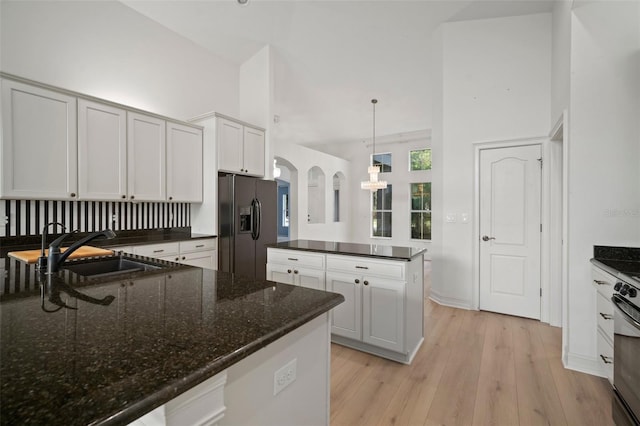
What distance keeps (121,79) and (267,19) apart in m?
2.04

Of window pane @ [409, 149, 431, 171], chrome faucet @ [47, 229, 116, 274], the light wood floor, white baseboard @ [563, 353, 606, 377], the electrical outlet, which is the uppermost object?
window pane @ [409, 149, 431, 171]

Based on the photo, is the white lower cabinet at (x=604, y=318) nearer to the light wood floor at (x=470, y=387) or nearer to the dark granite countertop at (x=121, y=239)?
the light wood floor at (x=470, y=387)

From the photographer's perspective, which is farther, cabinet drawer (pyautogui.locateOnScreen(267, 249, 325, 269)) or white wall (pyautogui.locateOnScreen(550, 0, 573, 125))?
cabinet drawer (pyautogui.locateOnScreen(267, 249, 325, 269))

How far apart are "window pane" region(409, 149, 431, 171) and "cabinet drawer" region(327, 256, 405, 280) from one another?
5892mm

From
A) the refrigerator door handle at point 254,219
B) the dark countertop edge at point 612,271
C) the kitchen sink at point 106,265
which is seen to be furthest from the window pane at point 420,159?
the kitchen sink at point 106,265

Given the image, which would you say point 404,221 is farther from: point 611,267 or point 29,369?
point 29,369

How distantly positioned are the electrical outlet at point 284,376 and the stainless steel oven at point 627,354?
1660 mm

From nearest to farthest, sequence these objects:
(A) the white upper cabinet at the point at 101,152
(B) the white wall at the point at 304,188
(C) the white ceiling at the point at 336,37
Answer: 1. (A) the white upper cabinet at the point at 101,152
2. (C) the white ceiling at the point at 336,37
3. (B) the white wall at the point at 304,188

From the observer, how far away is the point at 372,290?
2.43m

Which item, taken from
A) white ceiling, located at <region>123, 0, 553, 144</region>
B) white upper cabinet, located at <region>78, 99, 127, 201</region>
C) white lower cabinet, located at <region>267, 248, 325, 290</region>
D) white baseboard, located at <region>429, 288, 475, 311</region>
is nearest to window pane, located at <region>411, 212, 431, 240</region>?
white ceiling, located at <region>123, 0, 553, 144</region>

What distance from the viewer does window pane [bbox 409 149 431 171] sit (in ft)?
25.3

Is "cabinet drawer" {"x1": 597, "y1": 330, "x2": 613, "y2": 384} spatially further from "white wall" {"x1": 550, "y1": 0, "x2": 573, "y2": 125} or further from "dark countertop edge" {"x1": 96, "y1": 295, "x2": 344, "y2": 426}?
"dark countertop edge" {"x1": 96, "y1": 295, "x2": 344, "y2": 426}

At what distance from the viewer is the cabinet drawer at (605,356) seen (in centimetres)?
200

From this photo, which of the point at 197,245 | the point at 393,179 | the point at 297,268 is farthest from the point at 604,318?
the point at 393,179
